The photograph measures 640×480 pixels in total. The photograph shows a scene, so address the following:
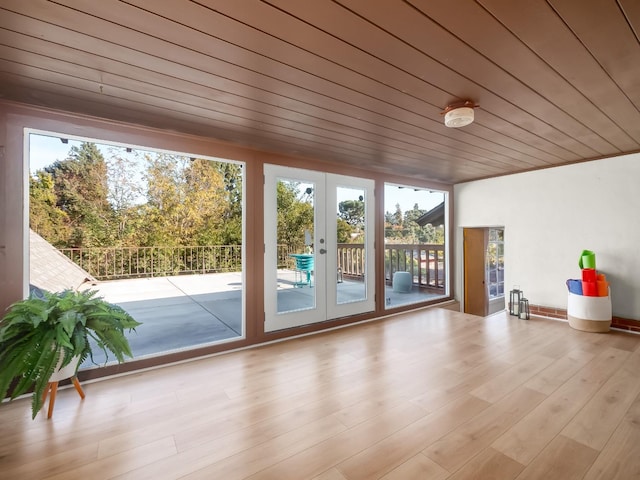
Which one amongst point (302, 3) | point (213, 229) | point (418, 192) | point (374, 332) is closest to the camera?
point (302, 3)

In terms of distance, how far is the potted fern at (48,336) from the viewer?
1.69 m

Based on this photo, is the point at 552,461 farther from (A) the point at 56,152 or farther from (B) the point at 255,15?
(A) the point at 56,152

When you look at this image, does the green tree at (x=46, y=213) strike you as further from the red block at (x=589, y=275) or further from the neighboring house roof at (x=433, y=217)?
the red block at (x=589, y=275)

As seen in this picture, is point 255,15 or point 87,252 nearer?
point 255,15

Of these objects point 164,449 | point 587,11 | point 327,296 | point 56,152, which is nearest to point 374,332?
point 327,296

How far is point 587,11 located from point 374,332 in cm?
324

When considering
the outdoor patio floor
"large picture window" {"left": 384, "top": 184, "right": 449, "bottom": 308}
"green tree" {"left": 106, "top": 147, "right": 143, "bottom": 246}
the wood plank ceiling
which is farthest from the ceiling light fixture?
"green tree" {"left": 106, "top": 147, "right": 143, "bottom": 246}

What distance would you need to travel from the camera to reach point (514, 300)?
4336 millimetres

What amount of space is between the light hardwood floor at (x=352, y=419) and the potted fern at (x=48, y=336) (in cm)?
37

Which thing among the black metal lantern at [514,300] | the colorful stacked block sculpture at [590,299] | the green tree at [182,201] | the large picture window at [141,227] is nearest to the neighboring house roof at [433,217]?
the black metal lantern at [514,300]

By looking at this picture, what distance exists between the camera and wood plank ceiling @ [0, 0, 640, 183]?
1.27 meters

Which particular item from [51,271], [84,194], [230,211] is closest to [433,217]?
[230,211]

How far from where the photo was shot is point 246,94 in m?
1.99

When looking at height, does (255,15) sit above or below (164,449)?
above
